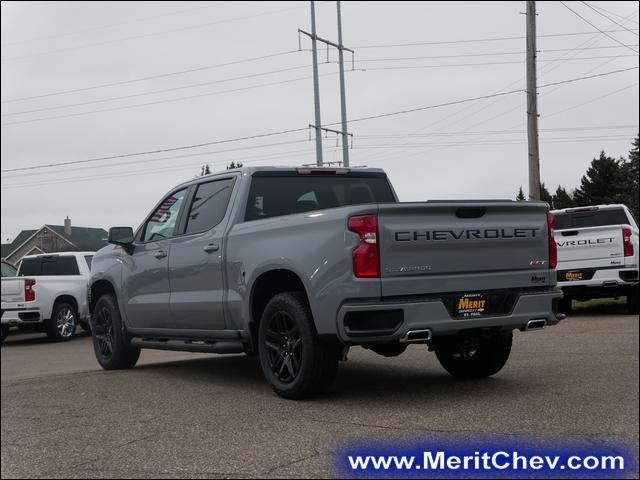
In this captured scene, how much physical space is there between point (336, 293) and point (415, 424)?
3.17 feet

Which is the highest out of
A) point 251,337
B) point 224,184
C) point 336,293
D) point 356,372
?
point 224,184

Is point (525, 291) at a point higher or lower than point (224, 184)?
lower

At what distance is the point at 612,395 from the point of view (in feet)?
18.0

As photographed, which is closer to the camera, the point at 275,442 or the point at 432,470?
the point at 432,470

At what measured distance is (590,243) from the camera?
5.30 m

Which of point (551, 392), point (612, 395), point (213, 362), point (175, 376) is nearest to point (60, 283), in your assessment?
point (175, 376)

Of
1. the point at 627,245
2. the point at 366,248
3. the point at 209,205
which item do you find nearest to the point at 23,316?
the point at 209,205

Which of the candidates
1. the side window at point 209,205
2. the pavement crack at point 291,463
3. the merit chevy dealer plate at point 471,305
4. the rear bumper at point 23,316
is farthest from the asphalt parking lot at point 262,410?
the side window at point 209,205

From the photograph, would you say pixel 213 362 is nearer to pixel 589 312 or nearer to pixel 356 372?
pixel 356 372

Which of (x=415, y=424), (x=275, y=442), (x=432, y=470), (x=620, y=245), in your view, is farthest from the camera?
(x=620, y=245)

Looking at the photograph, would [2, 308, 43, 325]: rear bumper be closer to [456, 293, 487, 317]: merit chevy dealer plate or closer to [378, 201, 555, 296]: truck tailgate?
[378, 201, 555, 296]: truck tailgate

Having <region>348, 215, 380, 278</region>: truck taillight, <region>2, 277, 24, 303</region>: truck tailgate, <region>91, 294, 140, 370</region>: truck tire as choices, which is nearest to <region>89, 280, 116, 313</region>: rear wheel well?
<region>91, 294, 140, 370</region>: truck tire

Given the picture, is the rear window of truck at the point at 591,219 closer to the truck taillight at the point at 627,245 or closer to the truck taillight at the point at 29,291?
the truck taillight at the point at 627,245

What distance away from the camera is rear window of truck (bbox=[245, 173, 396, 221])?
589 cm
